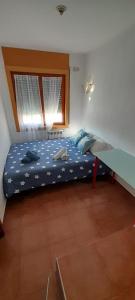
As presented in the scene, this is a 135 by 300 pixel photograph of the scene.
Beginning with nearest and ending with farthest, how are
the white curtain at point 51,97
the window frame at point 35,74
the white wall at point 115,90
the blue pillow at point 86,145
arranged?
the white wall at point 115,90, the blue pillow at point 86,145, the window frame at point 35,74, the white curtain at point 51,97

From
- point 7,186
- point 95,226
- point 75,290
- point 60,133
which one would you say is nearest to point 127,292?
point 75,290

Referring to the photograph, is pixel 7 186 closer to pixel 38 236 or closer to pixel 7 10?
pixel 38 236

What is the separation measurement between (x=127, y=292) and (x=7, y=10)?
2628mm

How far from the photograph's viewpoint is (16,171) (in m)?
2.17

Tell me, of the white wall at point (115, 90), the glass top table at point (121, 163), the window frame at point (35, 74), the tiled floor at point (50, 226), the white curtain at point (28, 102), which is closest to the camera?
the tiled floor at point (50, 226)

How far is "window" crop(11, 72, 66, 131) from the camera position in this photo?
3119 mm

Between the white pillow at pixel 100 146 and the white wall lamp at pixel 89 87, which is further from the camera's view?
the white wall lamp at pixel 89 87

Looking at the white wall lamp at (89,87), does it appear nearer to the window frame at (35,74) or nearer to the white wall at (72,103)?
the white wall at (72,103)

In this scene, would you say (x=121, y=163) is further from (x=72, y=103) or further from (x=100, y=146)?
(x=72, y=103)

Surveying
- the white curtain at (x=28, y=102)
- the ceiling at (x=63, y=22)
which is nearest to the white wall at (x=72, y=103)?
the white curtain at (x=28, y=102)

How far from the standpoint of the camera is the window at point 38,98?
3.12 m

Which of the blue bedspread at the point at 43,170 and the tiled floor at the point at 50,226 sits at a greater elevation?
the blue bedspread at the point at 43,170

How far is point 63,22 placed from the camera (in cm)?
183

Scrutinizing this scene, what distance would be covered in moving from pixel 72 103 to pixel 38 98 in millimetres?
879
